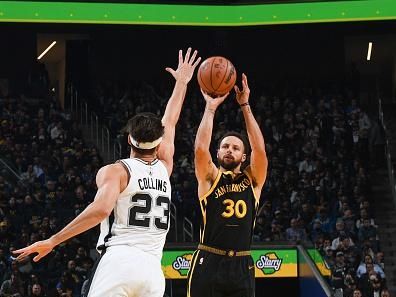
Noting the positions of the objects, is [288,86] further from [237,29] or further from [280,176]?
[280,176]

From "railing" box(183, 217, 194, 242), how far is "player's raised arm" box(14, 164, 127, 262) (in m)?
14.7

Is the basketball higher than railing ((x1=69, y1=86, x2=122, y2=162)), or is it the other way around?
railing ((x1=69, y1=86, x2=122, y2=162))

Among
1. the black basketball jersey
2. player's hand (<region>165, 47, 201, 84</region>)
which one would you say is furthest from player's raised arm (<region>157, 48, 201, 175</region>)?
the black basketball jersey

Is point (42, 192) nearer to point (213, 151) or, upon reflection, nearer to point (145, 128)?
point (213, 151)

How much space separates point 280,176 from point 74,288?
24.8 feet

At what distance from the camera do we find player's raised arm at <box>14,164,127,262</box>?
19.8 feet

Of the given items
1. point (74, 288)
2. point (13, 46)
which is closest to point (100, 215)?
point (74, 288)

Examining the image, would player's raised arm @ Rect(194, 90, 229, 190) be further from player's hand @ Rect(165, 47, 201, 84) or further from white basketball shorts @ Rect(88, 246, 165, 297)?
white basketball shorts @ Rect(88, 246, 165, 297)

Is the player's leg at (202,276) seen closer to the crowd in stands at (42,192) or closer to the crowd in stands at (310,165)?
the crowd in stands at (42,192)

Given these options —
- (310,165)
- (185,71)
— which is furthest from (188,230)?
(185,71)

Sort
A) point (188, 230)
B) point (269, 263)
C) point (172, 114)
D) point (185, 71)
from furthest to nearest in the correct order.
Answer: point (188, 230)
point (269, 263)
point (185, 71)
point (172, 114)

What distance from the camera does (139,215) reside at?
6.47 m

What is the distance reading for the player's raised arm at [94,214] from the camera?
603 cm

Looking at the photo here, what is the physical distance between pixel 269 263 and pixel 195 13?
8.79 meters
